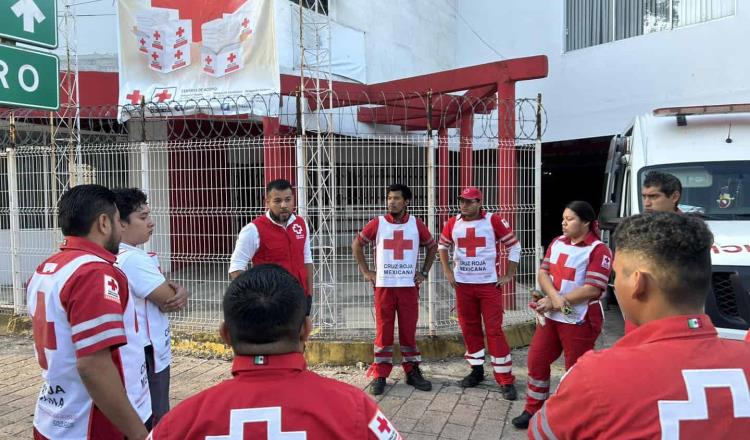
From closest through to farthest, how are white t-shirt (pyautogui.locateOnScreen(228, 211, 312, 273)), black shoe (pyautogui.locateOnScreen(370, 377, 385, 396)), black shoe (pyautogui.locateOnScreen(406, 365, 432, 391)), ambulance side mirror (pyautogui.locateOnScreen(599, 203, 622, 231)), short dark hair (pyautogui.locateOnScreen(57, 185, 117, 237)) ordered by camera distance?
short dark hair (pyautogui.locateOnScreen(57, 185, 117, 237))
white t-shirt (pyautogui.locateOnScreen(228, 211, 312, 273))
black shoe (pyautogui.locateOnScreen(370, 377, 385, 396))
black shoe (pyautogui.locateOnScreen(406, 365, 432, 391))
ambulance side mirror (pyautogui.locateOnScreen(599, 203, 622, 231))

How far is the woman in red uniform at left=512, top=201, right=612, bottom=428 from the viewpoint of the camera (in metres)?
3.58

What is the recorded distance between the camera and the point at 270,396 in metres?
1.22

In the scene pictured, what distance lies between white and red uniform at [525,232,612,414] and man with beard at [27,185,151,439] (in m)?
2.62

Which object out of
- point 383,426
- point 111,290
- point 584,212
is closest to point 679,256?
point 383,426

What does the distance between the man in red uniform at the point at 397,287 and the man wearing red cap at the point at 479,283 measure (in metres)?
0.39

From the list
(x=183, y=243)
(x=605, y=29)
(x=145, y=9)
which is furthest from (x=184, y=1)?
(x=605, y=29)

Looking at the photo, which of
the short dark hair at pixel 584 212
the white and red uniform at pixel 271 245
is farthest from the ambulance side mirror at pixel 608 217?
the white and red uniform at pixel 271 245

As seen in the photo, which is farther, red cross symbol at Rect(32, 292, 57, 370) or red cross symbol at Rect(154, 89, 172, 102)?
red cross symbol at Rect(154, 89, 172, 102)

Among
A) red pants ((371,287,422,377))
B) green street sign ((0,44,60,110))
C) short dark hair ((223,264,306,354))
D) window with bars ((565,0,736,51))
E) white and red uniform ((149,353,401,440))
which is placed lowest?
red pants ((371,287,422,377))

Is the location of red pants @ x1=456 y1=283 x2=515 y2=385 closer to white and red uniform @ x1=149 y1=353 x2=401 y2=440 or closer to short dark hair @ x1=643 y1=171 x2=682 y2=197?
short dark hair @ x1=643 y1=171 x2=682 y2=197

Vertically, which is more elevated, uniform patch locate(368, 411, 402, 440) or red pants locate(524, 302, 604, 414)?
uniform patch locate(368, 411, 402, 440)

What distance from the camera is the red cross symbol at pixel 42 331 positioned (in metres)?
2.02

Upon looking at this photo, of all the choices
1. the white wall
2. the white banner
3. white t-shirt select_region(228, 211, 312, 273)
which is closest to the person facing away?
white t-shirt select_region(228, 211, 312, 273)

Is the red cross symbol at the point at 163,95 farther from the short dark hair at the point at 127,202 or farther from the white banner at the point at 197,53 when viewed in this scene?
the short dark hair at the point at 127,202
